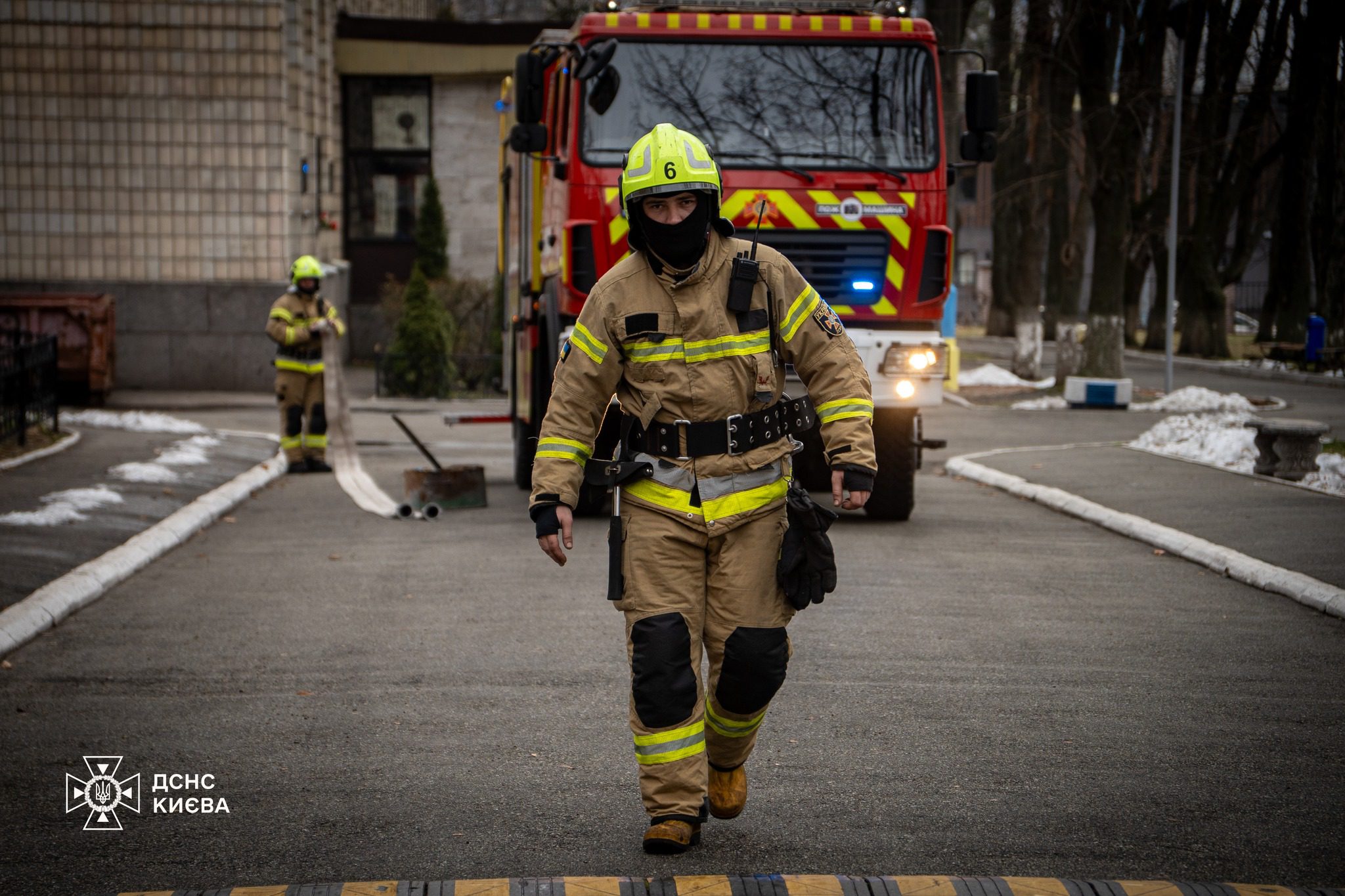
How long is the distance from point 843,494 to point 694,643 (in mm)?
599

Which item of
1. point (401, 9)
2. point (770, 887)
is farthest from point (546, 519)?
point (401, 9)

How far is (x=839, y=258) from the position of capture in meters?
10.3

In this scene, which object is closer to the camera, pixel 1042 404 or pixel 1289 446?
pixel 1289 446

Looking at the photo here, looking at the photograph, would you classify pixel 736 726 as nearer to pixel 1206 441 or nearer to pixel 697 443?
pixel 697 443

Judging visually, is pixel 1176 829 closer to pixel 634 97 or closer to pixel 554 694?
pixel 554 694

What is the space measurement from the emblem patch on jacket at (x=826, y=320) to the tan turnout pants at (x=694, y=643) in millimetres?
556

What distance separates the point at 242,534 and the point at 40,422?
5.92m

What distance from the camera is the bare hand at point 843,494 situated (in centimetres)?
451

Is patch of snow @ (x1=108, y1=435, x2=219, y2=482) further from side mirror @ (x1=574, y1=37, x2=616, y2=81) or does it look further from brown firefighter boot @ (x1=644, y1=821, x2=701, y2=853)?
brown firefighter boot @ (x1=644, y1=821, x2=701, y2=853)

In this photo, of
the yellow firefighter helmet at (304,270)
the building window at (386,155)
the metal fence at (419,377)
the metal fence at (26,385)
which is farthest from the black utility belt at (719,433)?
the building window at (386,155)

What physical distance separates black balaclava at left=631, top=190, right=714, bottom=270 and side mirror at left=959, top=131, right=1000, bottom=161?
20.9 feet

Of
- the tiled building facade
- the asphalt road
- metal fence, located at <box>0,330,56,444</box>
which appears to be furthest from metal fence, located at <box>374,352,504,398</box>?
the asphalt road

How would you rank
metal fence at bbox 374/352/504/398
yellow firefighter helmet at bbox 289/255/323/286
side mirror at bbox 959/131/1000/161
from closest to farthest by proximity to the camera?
side mirror at bbox 959/131/1000/161 < yellow firefighter helmet at bbox 289/255/323/286 < metal fence at bbox 374/352/504/398

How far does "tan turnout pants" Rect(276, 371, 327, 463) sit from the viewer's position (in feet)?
47.0
